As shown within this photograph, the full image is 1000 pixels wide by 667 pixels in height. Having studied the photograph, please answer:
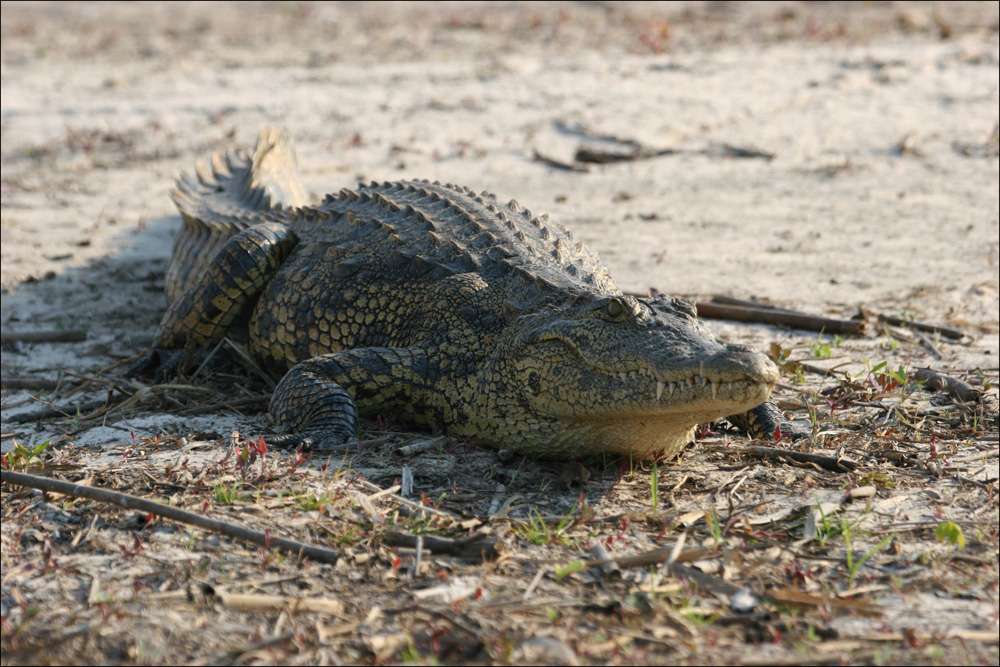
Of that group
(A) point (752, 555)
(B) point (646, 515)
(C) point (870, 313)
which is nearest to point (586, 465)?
(B) point (646, 515)

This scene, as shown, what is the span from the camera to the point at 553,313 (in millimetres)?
3727

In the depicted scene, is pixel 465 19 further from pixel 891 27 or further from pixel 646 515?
pixel 646 515

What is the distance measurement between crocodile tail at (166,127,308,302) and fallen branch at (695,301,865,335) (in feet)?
8.47

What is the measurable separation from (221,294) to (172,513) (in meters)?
2.38

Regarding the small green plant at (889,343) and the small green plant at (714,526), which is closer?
the small green plant at (714,526)

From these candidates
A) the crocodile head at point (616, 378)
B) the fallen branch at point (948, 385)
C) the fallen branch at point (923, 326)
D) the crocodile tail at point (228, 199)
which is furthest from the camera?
the crocodile tail at point (228, 199)

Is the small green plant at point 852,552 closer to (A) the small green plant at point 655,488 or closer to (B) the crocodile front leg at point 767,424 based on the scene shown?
(A) the small green plant at point 655,488

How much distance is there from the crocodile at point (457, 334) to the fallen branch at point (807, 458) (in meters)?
0.24

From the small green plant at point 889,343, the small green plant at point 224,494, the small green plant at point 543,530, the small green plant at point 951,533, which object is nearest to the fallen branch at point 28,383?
the small green plant at point 224,494

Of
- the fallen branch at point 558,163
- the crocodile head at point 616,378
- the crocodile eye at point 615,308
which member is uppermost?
the fallen branch at point 558,163

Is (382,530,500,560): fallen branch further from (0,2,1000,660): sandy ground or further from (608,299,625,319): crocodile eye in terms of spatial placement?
(0,2,1000,660): sandy ground

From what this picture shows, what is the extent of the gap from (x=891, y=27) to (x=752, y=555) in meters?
11.1

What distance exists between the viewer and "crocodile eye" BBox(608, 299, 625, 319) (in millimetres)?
3469

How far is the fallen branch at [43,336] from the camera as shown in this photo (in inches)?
229
